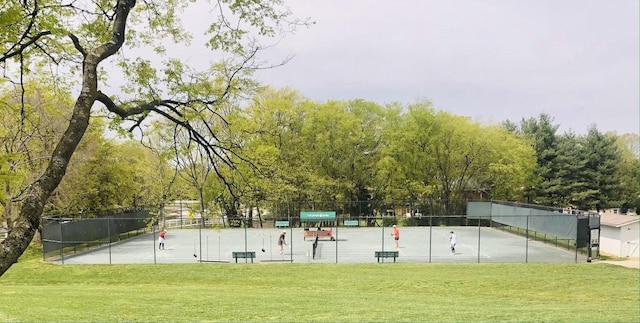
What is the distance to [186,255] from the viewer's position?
28375mm

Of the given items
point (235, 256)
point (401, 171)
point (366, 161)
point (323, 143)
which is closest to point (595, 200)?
point (401, 171)

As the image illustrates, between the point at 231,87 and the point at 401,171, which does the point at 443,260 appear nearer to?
the point at 231,87

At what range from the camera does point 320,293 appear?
15922mm

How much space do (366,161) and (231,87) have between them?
44076 mm

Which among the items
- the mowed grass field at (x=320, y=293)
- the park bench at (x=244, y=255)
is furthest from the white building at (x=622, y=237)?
the park bench at (x=244, y=255)

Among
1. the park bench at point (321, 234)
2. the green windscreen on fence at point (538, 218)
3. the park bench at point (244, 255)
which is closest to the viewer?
the park bench at point (244, 255)

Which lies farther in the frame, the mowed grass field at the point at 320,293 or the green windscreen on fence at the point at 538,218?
the green windscreen on fence at the point at 538,218

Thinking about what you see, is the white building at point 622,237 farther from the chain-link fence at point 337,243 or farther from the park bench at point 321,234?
the park bench at point 321,234

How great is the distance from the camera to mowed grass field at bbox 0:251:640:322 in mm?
11117

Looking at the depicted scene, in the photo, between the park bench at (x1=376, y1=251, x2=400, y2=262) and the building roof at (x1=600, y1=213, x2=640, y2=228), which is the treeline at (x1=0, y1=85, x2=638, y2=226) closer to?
the building roof at (x1=600, y1=213, x2=640, y2=228)

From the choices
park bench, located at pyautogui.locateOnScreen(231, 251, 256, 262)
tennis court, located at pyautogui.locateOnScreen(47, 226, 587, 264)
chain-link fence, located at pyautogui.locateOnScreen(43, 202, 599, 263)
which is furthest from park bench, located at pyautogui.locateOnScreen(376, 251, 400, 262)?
park bench, located at pyautogui.locateOnScreen(231, 251, 256, 262)

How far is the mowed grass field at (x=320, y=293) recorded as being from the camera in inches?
438

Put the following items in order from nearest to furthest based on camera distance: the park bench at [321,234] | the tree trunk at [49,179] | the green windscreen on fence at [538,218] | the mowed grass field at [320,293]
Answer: the tree trunk at [49,179], the mowed grass field at [320,293], the green windscreen on fence at [538,218], the park bench at [321,234]

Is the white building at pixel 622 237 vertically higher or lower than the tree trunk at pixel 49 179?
lower
